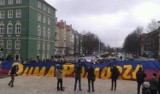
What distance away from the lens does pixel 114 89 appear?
22.1 m

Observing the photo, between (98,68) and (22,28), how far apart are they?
47.3m

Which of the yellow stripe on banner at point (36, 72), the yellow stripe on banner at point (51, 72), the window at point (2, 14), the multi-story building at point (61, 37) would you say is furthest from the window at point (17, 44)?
the multi-story building at point (61, 37)

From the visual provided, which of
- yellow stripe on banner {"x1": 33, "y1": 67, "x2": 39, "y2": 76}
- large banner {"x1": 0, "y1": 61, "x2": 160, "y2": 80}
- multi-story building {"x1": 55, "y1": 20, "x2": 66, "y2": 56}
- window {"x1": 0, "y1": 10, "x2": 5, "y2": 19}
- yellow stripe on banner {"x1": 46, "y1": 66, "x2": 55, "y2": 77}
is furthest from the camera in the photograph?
multi-story building {"x1": 55, "y1": 20, "x2": 66, "y2": 56}

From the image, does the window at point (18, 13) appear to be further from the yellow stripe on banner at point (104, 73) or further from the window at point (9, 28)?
the yellow stripe on banner at point (104, 73)

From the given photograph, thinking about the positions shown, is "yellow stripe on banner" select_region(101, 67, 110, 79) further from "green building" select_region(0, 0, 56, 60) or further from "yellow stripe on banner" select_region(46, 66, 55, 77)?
"green building" select_region(0, 0, 56, 60)

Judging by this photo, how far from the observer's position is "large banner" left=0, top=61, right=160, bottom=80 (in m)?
28.1

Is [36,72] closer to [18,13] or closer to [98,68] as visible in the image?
[98,68]

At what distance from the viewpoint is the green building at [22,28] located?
73.8 meters

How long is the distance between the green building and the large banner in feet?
132

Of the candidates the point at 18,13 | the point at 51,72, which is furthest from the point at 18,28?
the point at 51,72

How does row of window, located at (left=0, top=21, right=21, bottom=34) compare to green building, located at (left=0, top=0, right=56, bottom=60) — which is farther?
row of window, located at (left=0, top=21, right=21, bottom=34)

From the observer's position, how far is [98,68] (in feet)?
98.5

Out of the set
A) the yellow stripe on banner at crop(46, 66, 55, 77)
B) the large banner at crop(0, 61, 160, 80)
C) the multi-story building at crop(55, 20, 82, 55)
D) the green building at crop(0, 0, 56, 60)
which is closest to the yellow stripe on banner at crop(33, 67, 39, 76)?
the large banner at crop(0, 61, 160, 80)

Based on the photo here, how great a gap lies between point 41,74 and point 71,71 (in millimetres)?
3493
